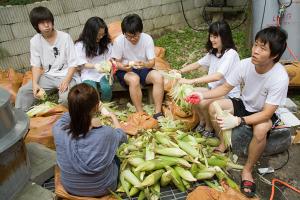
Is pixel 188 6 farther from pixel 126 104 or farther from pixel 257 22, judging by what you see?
pixel 126 104

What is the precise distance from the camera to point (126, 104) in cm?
577

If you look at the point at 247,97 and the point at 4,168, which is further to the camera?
the point at 247,97

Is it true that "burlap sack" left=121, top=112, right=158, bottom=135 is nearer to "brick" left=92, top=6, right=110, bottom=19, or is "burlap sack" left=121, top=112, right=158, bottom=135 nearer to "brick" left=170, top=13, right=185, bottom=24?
"brick" left=92, top=6, right=110, bottom=19

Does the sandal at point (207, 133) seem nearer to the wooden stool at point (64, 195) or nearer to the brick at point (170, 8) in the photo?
the wooden stool at point (64, 195)

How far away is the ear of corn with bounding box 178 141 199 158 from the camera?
3.89 metres

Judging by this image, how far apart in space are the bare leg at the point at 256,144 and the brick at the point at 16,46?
467 centimetres

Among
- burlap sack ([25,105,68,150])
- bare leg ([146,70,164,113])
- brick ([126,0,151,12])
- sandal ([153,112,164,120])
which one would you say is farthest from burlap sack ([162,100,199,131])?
brick ([126,0,151,12])

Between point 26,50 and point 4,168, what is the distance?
3.86 meters

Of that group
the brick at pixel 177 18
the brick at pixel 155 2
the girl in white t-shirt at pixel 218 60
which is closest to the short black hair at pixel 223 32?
the girl in white t-shirt at pixel 218 60

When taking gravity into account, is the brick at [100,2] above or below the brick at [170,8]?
above

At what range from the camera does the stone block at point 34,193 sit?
335cm

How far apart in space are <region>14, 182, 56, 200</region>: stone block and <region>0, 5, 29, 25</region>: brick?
12.5 feet

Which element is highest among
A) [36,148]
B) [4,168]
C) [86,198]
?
[4,168]

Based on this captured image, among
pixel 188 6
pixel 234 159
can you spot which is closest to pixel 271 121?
pixel 234 159
